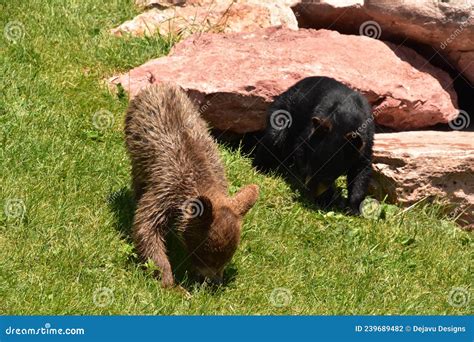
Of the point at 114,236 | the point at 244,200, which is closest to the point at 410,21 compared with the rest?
the point at 244,200

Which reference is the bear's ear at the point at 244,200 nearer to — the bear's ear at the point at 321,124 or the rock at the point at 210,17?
the bear's ear at the point at 321,124

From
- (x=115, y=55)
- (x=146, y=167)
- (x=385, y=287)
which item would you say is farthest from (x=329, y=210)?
(x=115, y=55)

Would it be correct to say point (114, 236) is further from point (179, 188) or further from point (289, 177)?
point (289, 177)

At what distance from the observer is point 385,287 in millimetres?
7969

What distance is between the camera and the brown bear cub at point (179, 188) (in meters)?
7.18

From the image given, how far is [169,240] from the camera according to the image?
8.02m

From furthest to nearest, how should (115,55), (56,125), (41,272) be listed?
(115,55)
(56,125)
(41,272)

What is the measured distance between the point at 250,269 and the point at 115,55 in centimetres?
401

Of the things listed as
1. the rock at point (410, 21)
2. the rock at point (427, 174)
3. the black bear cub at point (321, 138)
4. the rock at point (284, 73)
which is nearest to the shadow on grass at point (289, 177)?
the black bear cub at point (321, 138)

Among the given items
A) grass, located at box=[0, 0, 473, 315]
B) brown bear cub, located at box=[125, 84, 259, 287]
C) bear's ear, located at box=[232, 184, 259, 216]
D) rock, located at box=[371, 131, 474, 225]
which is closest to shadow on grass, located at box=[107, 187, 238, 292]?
grass, located at box=[0, 0, 473, 315]

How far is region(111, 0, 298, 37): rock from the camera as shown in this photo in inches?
454

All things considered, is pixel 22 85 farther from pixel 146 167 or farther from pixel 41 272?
pixel 41 272

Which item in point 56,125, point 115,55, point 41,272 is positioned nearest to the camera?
point 41,272

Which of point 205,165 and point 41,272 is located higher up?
point 205,165
